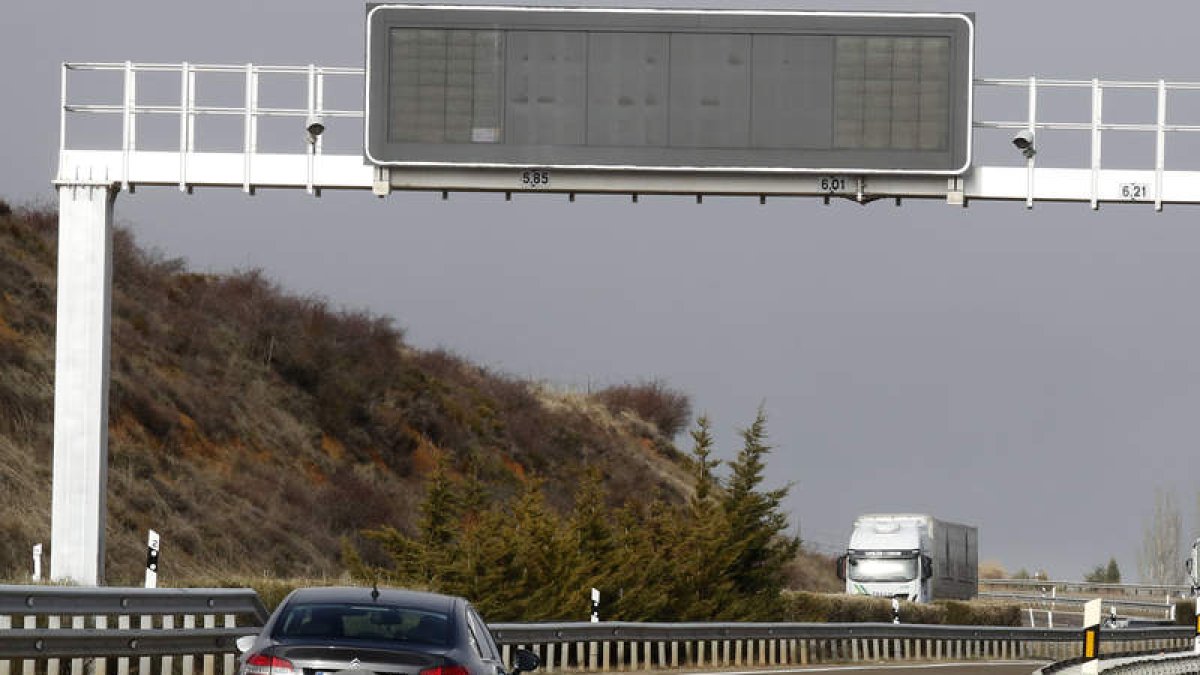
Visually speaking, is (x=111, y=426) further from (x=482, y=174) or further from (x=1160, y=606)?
(x=1160, y=606)

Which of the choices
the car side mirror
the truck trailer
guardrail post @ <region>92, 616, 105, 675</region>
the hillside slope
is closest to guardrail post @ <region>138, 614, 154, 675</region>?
guardrail post @ <region>92, 616, 105, 675</region>

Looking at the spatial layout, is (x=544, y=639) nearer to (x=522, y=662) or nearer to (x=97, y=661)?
(x=97, y=661)

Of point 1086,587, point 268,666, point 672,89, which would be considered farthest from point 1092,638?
point 1086,587

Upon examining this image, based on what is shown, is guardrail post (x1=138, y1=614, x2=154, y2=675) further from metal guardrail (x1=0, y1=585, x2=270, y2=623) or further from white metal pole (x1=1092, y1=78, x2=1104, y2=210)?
white metal pole (x1=1092, y1=78, x2=1104, y2=210)

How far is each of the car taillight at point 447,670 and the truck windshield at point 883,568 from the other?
49.5m

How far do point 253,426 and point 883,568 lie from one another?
17.4 metres

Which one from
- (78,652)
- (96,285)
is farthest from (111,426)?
(78,652)

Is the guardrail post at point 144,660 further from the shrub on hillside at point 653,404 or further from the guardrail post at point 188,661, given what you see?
the shrub on hillside at point 653,404

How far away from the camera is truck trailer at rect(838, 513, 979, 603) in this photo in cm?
6178

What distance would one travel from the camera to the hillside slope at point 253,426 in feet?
168

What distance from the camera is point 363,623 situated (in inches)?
533

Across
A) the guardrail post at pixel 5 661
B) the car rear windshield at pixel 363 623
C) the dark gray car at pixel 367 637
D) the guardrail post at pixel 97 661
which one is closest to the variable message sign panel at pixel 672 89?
the guardrail post at pixel 97 661

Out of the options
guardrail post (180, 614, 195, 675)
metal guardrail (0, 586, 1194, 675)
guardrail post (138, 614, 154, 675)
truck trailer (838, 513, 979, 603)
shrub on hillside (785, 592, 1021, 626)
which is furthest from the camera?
truck trailer (838, 513, 979, 603)

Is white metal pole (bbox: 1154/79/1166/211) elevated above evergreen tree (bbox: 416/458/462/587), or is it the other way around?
white metal pole (bbox: 1154/79/1166/211)
